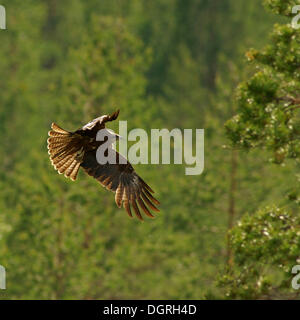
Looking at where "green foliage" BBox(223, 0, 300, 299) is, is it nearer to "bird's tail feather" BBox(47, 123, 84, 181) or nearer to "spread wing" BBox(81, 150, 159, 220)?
"spread wing" BBox(81, 150, 159, 220)

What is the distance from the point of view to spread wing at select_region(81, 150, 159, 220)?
522 inches

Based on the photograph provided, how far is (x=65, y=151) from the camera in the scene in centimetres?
1291

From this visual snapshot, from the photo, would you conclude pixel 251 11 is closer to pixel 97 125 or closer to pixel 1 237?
pixel 1 237

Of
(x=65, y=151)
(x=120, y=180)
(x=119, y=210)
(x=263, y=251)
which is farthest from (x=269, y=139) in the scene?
(x=119, y=210)

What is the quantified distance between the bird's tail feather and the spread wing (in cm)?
19

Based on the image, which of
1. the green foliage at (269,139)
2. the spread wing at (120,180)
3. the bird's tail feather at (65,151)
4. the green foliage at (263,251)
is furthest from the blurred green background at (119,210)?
the bird's tail feather at (65,151)

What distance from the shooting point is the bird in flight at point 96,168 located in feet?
41.4

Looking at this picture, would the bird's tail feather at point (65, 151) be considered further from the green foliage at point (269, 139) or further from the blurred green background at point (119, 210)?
the blurred green background at point (119, 210)

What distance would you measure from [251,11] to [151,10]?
24.2 feet

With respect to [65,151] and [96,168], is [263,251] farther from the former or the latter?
[65,151]

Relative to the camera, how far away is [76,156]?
43.4 feet

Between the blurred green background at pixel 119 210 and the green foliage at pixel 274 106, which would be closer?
the green foliage at pixel 274 106

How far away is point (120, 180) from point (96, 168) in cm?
39
